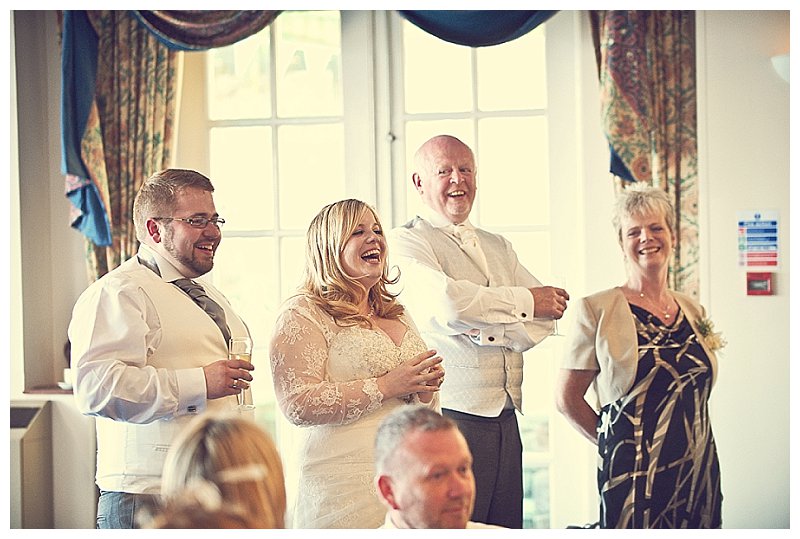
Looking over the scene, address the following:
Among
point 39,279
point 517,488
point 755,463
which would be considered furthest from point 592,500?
point 39,279

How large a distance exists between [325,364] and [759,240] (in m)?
→ 1.81

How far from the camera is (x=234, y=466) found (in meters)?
1.57

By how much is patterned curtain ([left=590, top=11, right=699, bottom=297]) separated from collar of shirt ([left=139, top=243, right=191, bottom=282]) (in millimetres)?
1762

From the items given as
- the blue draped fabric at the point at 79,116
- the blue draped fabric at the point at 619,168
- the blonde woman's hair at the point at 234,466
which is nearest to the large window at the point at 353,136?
the blue draped fabric at the point at 619,168

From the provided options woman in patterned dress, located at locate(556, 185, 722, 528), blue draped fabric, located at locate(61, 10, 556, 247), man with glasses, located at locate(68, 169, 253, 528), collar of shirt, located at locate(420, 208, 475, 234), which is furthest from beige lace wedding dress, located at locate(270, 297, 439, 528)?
blue draped fabric, located at locate(61, 10, 556, 247)

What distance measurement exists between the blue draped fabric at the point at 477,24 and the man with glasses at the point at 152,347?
4.44 ft

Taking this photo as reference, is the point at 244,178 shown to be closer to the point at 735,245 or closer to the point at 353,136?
the point at 353,136

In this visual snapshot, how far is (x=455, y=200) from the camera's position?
120 inches

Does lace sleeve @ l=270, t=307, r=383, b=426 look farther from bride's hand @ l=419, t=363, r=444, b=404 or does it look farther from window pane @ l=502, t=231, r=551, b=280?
window pane @ l=502, t=231, r=551, b=280

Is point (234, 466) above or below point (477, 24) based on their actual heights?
below

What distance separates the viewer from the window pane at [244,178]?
13.0ft

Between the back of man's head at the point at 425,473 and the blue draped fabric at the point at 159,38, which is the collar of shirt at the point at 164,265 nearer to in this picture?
the back of man's head at the point at 425,473

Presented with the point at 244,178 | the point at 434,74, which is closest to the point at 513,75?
the point at 434,74

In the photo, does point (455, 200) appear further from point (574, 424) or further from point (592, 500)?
point (592, 500)
